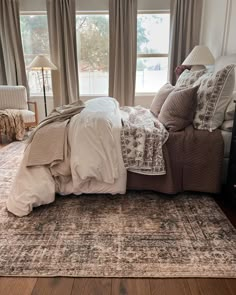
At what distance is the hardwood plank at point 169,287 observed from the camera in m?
1.26

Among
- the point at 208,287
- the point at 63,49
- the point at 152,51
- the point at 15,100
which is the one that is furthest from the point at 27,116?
the point at 208,287

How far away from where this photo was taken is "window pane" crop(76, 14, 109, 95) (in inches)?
183

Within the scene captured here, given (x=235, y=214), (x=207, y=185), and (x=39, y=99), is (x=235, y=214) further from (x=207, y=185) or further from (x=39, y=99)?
(x=39, y=99)

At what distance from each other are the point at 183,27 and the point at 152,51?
28.1 inches

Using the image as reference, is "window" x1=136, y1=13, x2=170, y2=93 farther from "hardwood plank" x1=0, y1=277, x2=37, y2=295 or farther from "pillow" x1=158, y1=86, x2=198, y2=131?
"hardwood plank" x1=0, y1=277, x2=37, y2=295

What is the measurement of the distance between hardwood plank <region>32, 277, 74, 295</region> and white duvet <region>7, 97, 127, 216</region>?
2.36 feet

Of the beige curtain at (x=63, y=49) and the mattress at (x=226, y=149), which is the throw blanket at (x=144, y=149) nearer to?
the mattress at (x=226, y=149)

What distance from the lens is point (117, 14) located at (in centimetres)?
434

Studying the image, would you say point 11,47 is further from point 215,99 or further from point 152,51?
point 215,99

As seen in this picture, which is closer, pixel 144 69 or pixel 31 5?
pixel 31 5

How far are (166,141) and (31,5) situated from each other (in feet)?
13.6

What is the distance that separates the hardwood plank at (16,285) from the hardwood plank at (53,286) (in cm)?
3

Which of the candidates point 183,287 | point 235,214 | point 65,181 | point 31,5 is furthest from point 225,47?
point 31,5

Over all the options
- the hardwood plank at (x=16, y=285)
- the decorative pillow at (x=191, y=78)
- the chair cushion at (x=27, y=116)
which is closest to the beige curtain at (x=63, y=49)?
the chair cushion at (x=27, y=116)
